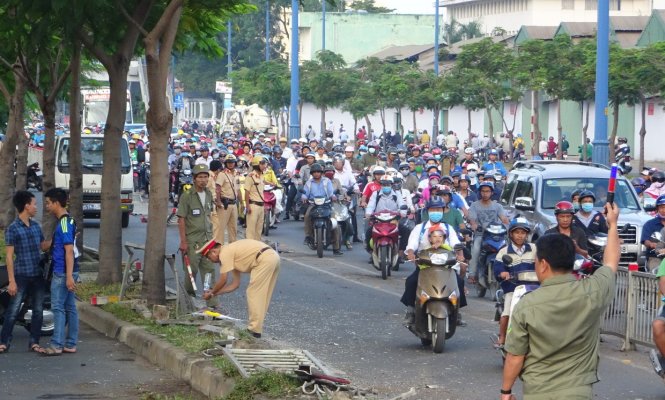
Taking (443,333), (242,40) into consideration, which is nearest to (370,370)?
(443,333)

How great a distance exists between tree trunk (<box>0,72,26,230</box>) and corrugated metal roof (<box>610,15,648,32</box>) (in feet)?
167

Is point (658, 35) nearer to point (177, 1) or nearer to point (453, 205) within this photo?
point (453, 205)

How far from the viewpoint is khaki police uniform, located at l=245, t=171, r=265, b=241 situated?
865 inches

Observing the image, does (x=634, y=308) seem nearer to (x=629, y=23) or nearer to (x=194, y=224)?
(x=194, y=224)

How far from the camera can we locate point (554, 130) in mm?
62062

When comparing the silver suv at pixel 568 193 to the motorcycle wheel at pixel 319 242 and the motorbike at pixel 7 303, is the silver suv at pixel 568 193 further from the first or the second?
the motorbike at pixel 7 303

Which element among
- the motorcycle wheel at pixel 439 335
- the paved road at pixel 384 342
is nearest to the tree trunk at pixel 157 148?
the paved road at pixel 384 342

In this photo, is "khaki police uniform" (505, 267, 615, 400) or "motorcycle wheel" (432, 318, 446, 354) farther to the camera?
"motorcycle wheel" (432, 318, 446, 354)

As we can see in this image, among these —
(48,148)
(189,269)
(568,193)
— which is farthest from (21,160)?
(568,193)

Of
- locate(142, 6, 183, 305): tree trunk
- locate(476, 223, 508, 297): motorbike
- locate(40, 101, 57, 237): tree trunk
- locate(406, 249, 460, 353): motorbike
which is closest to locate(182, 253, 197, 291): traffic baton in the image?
locate(142, 6, 183, 305): tree trunk

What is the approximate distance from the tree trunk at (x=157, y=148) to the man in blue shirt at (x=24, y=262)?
207cm

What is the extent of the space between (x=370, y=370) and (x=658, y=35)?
4636 centimetres

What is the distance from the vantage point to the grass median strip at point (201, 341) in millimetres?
9352

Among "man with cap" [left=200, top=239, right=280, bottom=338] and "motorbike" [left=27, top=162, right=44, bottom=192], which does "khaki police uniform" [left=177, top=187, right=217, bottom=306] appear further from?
"motorbike" [left=27, top=162, right=44, bottom=192]
